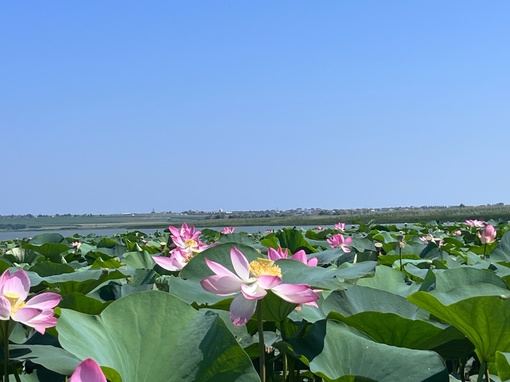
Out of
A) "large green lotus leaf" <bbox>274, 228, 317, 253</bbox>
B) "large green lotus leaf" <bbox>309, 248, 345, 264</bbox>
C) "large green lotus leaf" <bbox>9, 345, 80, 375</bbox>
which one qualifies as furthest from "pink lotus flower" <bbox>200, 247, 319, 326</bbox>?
"large green lotus leaf" <bbox>274, 228, 317, 253</bbox>

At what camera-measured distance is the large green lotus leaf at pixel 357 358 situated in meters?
0.83

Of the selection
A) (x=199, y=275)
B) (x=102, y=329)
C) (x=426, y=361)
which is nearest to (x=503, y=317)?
(x=426, y=361)

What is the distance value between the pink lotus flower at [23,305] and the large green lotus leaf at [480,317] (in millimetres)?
563

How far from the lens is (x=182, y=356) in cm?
82

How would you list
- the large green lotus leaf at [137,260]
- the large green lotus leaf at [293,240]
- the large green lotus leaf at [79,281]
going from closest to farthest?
the large green lotus leaf at [79,281]
the large green lotus leaf at [137,260]
the large green lotus leaf at [293,240]

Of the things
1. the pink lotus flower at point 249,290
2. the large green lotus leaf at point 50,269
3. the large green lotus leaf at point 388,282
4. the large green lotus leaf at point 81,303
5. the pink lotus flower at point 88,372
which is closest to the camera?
the pink lotus flower at point 88,372

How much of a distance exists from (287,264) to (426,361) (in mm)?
526

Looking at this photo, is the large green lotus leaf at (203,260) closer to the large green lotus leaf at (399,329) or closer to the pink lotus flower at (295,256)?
the pink lotus flower at (295,256)

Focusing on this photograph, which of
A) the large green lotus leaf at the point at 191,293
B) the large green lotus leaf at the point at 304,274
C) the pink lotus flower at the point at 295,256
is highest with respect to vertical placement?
the pink lotus flower at the point at 295,256

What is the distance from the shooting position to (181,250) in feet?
5.97

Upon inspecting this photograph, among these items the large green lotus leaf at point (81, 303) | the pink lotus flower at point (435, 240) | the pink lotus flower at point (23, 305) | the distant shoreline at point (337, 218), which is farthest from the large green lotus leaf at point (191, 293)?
the distant shoreline at point (337, 218)

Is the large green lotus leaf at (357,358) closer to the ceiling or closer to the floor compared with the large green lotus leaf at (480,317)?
closer to the floor

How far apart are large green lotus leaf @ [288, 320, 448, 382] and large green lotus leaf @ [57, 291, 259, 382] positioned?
141 millimetres

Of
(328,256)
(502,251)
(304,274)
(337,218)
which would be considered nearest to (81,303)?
(304,274)
